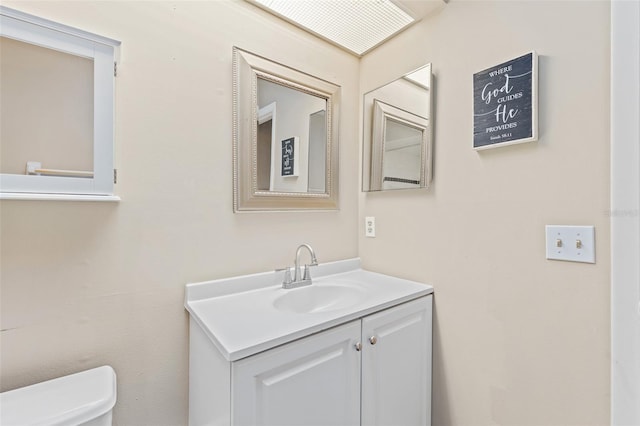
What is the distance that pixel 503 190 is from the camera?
3.73 feet

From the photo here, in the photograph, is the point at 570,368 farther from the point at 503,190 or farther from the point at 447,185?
the point at 447,185

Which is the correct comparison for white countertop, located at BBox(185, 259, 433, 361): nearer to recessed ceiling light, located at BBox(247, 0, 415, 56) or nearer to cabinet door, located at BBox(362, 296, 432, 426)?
cabinet door, located at BBox(362, 296, 432, 426)

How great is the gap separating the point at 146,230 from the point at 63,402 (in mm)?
547

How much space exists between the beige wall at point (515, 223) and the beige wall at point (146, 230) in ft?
2.69

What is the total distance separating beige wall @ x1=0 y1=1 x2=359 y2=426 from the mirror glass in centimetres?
61

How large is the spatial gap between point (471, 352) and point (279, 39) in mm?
1685

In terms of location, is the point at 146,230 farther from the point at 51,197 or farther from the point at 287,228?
the point at 287,228

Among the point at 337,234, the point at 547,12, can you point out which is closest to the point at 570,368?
the point at 337,234

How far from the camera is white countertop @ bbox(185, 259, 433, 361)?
0.85 metres

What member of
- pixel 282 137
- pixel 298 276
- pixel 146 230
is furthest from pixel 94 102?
pixel 298 276

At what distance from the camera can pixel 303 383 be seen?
901 millimetres

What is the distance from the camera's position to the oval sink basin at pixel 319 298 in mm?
1320

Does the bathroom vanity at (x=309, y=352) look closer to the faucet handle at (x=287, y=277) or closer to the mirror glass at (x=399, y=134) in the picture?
the faucet handle at (x=287, y=277)

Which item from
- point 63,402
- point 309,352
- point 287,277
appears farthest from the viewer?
point 287,277
